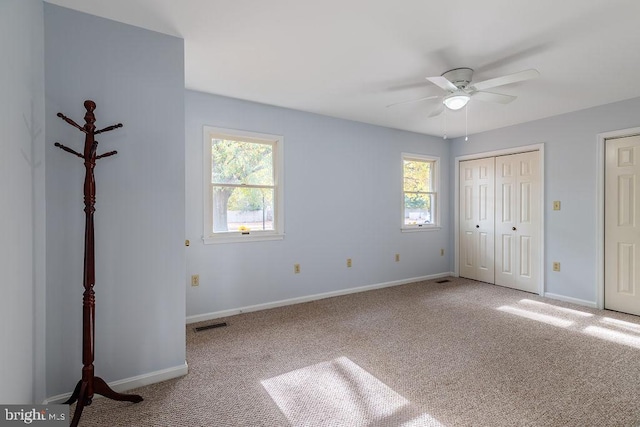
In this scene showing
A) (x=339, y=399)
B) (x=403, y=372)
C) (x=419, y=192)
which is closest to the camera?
(x=339, y=399)

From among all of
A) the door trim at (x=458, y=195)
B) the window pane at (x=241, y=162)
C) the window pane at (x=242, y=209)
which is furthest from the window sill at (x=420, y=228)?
the window pane at (x=241, y=162)

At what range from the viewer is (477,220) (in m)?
5.00

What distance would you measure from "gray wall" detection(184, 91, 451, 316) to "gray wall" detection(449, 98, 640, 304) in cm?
156

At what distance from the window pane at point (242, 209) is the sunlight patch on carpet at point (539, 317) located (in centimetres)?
296

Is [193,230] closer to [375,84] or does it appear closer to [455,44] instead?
[375,84]

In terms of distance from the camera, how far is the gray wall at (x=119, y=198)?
186 cm

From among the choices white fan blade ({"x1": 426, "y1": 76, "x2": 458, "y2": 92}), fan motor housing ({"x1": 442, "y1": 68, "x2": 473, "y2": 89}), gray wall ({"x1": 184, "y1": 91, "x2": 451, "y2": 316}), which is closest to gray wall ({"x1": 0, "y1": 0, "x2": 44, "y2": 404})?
gray wall ({"x1": 184, "y1": 91, "x2": 451, "y2": 316})

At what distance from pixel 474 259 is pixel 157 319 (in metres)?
4.64

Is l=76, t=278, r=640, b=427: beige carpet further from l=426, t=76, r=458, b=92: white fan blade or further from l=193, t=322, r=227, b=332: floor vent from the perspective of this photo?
l=426, t=76, r=458, b=92: white fan blade

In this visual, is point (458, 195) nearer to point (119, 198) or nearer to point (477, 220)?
point (477, 220)

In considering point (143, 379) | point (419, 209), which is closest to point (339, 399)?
point (143, 379)

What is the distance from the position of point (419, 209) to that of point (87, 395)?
4660 millimetres

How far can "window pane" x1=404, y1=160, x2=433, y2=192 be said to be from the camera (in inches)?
197

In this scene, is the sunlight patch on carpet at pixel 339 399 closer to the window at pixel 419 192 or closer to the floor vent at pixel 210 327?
the floor vent at pixel 210 327
